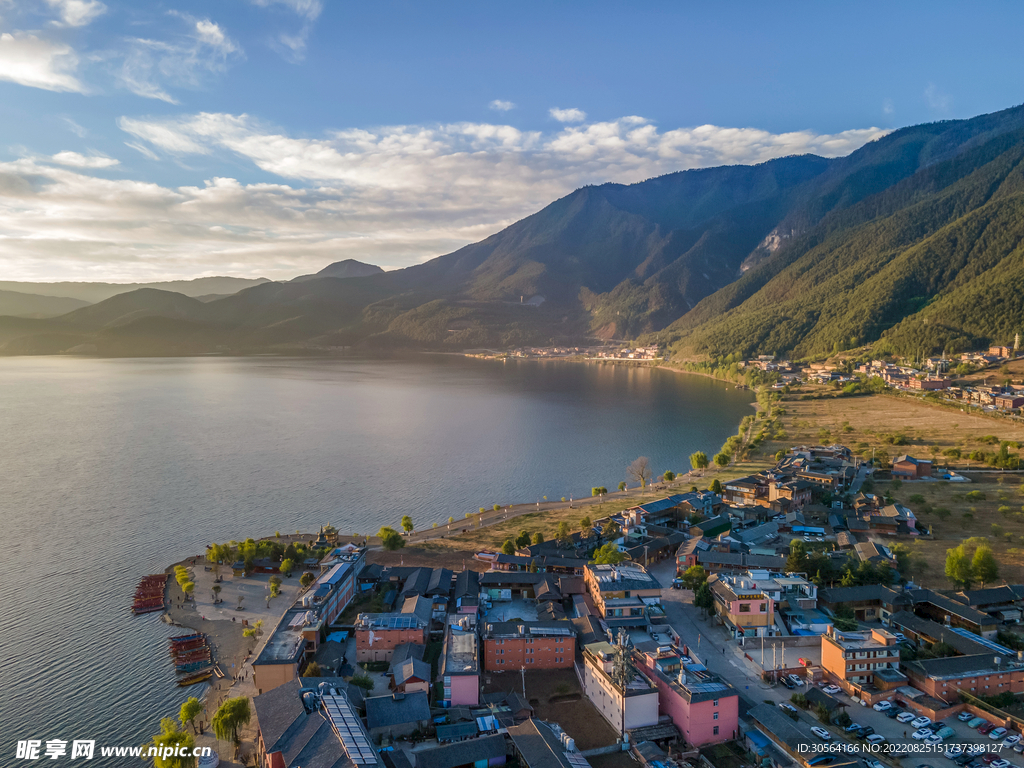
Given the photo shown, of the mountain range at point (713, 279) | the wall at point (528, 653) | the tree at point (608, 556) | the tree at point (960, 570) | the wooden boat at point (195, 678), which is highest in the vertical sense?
the mountain range at point (713, 279)

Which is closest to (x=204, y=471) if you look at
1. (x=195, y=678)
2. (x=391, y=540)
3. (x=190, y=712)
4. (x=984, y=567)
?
(x=391, y=540)

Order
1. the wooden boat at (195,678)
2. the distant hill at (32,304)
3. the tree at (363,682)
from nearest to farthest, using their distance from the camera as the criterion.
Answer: the tree at (363,682) < the wooden boat at (195,678) < the distant hill at (32,304)

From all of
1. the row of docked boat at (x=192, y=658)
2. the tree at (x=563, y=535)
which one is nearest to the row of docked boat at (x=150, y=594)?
the row of docked boat at (x=192, y=658)

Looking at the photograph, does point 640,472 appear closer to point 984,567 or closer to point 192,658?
point 984,567

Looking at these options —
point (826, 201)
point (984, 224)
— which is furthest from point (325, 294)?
point (984, 224)

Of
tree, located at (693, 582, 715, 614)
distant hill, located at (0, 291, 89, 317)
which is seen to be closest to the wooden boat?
tree, located at (693, 582, 715, 614)

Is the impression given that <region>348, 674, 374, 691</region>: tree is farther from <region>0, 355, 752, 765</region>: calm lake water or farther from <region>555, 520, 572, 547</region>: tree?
<region>555, 520, 572, 547</region>: tree
